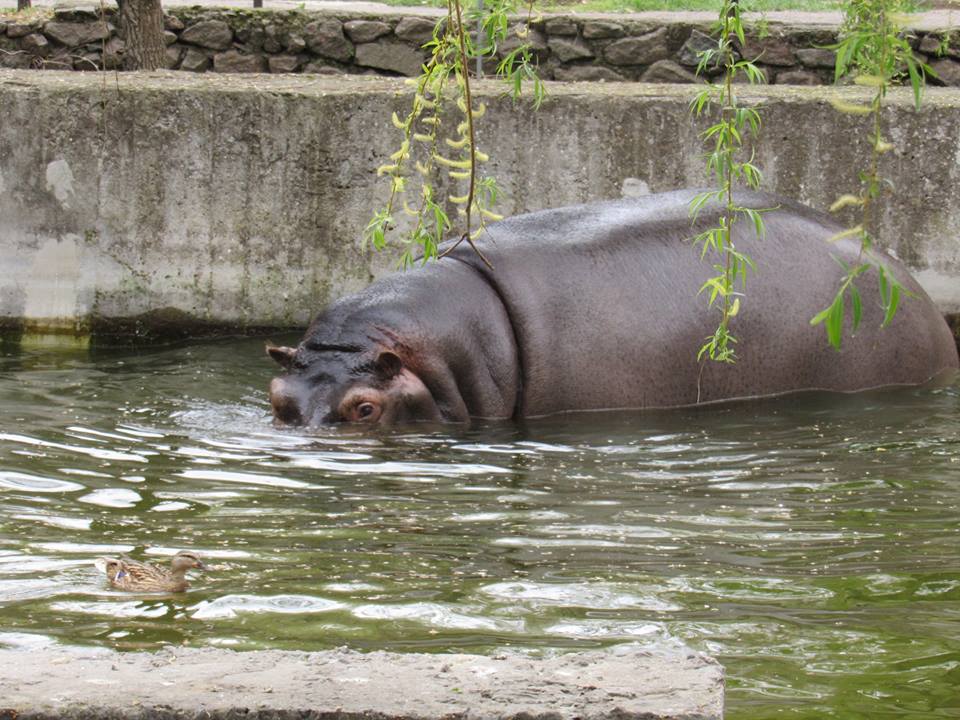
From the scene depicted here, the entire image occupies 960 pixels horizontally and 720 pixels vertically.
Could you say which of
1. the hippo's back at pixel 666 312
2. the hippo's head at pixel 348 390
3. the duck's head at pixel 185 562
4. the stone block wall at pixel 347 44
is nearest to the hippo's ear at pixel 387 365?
the hippo's head at pixel 348 390

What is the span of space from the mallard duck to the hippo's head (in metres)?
2.37

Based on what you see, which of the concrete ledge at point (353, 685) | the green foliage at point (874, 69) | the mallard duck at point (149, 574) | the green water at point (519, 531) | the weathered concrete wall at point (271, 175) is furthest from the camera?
the weathered concrete wall at point (271, 175)

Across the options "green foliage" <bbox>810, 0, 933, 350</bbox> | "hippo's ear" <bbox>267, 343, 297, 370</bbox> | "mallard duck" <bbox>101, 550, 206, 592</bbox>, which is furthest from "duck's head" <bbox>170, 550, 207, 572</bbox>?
"hippo's ear" <bbox>267, 343, 297, 370</bbox>

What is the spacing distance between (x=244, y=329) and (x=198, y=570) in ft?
13.8

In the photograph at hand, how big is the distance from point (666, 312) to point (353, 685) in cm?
430

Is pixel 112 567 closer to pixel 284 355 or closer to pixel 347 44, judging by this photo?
pixel 284 355

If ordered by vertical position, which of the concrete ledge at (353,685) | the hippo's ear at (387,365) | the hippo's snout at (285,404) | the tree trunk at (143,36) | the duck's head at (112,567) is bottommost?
the hippo's snout at (285,404)

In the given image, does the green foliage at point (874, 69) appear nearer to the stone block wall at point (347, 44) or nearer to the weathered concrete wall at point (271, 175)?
the weathered concrete wall at point (271, 175)

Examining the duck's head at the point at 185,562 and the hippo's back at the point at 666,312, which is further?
the hippo's back at the point at 666,312

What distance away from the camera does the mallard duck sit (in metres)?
3.59

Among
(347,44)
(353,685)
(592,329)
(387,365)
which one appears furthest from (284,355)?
(347,44)

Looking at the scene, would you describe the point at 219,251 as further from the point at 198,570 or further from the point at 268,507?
the point at 198,570

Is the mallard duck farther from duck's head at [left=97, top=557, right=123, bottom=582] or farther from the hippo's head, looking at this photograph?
the hippo's head

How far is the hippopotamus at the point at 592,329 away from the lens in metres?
6.31
